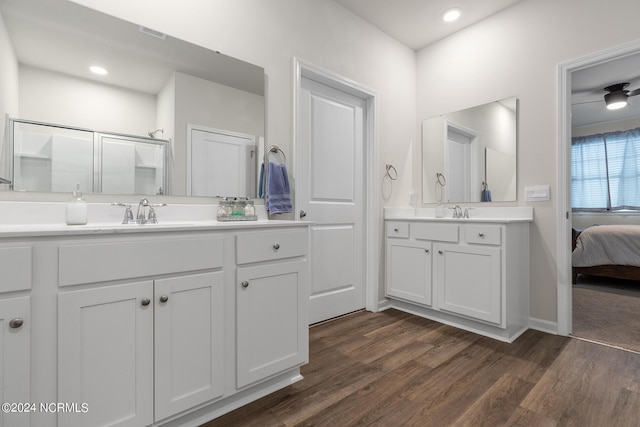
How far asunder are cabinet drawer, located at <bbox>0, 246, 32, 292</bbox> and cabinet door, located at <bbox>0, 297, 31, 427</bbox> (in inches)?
1.7

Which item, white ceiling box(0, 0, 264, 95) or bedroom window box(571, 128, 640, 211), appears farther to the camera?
bedroom window box(571, 128, 640, 211)

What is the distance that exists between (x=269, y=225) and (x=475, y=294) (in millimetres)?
1688

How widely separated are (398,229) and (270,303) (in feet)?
5.44

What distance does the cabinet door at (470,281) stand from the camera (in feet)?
7.31

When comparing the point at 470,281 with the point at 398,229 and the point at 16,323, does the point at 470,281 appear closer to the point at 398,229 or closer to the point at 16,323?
the point at 398,229

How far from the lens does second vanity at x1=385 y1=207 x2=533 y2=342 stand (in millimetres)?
2227

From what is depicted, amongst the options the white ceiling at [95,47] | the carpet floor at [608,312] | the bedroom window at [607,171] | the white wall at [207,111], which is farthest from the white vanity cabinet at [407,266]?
the bedroom window at [607,171]

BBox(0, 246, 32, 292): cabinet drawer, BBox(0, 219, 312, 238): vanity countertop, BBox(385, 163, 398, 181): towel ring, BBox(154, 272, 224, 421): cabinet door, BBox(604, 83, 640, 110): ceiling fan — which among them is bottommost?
BBox(154, 272, 224, 421): cabinet door

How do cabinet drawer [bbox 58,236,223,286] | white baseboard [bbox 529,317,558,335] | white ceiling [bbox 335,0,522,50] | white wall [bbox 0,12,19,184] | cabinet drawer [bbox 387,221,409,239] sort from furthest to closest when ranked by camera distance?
cabinet drawer [bbox 387,221,409,239] → white ceiling [bbox 335,0,522,50] → white baseboard [bbox 529,317,558,335] → white wall [bbox 0,12,19,184] → cabinet drawer [bbox 58,236,223,286]

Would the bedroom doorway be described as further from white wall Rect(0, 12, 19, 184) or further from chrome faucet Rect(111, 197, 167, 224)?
white wall Rect(0, 12, 19, 184)

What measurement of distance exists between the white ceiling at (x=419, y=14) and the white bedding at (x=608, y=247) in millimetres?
3059

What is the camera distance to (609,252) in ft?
12.6

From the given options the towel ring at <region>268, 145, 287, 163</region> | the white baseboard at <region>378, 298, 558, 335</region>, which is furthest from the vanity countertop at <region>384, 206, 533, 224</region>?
the towel ring at <region>268, 145, 287, 163</region>

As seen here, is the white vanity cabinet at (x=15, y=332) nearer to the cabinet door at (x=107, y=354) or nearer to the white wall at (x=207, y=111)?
the cabinet door at (x=107, y=354)
